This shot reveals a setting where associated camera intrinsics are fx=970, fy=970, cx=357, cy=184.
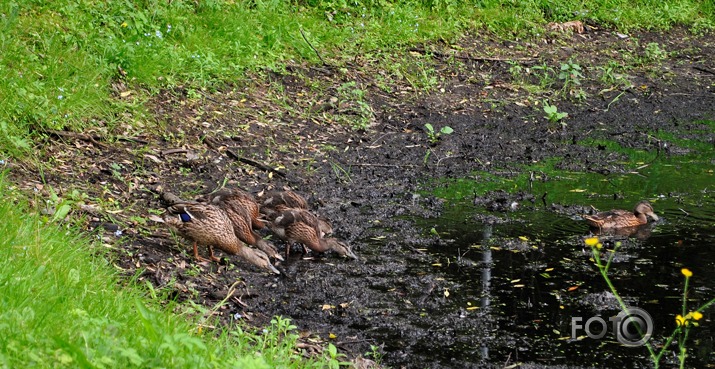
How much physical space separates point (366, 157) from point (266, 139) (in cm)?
113

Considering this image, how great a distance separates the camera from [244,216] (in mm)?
8289

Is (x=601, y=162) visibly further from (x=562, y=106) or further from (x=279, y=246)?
(x=279, y=246)

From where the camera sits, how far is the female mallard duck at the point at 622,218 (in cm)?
897

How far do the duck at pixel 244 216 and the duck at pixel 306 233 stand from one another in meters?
0.21

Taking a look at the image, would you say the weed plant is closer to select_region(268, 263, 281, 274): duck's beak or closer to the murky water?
the murky water

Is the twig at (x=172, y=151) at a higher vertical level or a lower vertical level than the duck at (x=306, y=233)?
lower

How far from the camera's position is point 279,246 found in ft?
28.4

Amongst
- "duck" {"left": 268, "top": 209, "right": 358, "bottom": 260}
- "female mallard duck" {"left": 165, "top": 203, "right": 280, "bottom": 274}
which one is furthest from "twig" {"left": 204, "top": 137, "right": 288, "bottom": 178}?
"female mallard duck" {"left": 165, "top": 203, "right": 280, "bottom": 274}

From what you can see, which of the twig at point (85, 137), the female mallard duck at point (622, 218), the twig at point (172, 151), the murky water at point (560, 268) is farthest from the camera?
the twig at point (172, 151)

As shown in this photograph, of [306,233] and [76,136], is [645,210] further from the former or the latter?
[76,136]

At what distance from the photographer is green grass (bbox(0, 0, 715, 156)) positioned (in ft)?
31.4

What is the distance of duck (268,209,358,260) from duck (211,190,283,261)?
0.68 feet

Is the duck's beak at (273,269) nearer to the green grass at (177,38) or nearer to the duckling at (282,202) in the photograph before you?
the duckling at (282,202)

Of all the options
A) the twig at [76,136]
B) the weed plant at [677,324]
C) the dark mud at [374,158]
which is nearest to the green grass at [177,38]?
the twig at [76,136]
